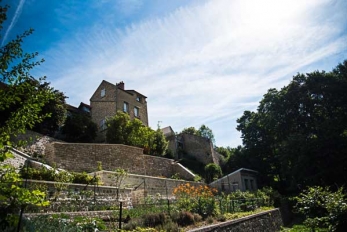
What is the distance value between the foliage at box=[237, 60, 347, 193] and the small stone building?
2828 mm

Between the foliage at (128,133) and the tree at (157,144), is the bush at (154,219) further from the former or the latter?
the tree at (157,144)

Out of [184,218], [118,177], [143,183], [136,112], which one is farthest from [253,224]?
[136,112]

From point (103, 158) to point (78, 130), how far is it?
6000 mm

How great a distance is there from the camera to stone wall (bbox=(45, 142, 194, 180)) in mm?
16531

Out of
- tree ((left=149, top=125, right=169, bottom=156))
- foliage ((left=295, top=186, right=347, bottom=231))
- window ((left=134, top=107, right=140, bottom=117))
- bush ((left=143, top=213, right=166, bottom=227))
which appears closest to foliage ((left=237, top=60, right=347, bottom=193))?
tree ((left=149, top=125, right=169, bottom=156))

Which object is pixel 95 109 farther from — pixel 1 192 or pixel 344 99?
pixel 1 192

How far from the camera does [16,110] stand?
4.04 m

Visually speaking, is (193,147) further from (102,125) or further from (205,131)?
(205,131)

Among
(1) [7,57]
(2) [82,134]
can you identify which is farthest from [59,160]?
(1) [7,57]

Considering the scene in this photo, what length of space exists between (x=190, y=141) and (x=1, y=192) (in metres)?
36.1

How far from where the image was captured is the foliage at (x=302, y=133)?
21672 mm

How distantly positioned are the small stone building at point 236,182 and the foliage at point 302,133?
111 inches

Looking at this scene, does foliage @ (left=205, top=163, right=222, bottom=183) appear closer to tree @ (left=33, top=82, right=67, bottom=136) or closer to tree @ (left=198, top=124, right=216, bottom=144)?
tree @ (left=33, top=82, right=67, bottom=136)

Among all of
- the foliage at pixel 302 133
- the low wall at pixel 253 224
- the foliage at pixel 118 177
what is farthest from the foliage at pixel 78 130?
the foliage at pixel 302 133
